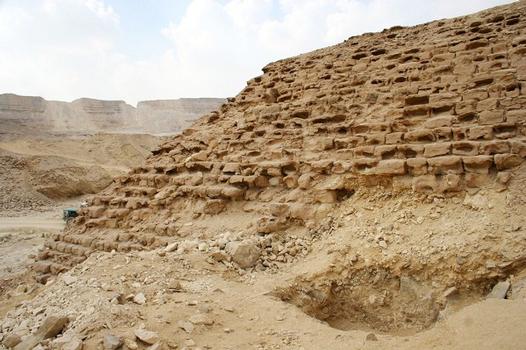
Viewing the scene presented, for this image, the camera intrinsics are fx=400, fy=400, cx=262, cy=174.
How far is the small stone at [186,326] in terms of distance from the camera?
9.91 feet

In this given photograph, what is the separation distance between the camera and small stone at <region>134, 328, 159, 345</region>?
9.23ft

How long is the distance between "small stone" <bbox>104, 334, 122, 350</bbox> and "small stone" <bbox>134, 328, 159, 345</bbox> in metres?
0.13

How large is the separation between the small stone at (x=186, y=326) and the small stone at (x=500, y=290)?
231 cm

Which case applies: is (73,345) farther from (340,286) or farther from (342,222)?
(342,222)

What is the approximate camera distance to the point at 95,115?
40.1 meters

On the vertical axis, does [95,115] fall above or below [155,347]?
above

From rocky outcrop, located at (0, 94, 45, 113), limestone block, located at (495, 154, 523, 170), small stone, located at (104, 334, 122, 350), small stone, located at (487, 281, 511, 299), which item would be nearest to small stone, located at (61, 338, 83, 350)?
small stone, located at (104, 334, 122, 350)

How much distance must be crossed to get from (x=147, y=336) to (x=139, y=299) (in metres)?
0.60

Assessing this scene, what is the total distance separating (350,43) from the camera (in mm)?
6863

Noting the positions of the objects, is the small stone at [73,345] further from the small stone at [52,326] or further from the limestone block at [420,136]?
the limestone block at [420,136]

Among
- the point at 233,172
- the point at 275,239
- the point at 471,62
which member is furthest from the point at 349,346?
the point at 471,62

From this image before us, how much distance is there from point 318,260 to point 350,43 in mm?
4287

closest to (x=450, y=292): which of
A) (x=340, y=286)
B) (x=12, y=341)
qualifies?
(x=340, y=286)

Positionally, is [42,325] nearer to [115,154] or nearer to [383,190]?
[383,190]
